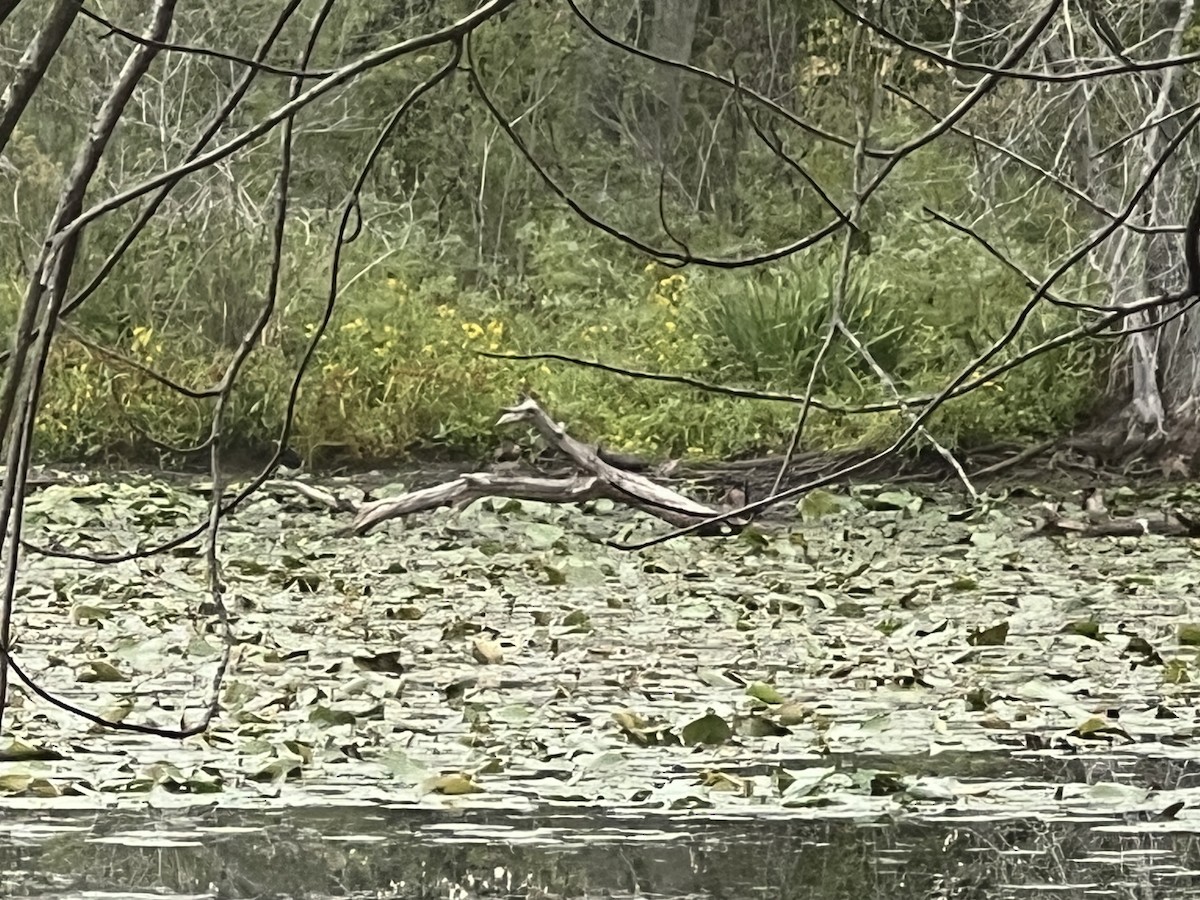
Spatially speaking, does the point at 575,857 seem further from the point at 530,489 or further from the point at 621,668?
the point at 530,489

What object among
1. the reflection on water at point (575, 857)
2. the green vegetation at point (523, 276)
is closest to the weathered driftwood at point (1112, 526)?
the green vegetation at point (523, 276)

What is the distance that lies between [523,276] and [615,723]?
822 centimetres

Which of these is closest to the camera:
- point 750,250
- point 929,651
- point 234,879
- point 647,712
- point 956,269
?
point 234,879

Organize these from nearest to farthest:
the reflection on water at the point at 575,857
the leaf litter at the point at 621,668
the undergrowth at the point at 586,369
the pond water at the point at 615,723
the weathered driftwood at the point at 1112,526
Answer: the reflection on water at the point at 575,857
the pond water at the point at 615,723
the leaf litter at the point at 621,668
the weathered driftwood at the point at 1112,526
the undergrowth at the point at 586,369

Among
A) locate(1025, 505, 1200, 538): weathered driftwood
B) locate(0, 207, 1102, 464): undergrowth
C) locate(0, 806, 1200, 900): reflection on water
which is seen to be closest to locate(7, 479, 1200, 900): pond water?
locate(0, 806, 1200, 900): reflection on water

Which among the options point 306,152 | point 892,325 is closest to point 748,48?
point 306,152

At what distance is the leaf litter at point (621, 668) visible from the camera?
379 cm

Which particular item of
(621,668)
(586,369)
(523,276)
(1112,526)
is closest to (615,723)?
(621,668)

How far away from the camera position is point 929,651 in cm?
519

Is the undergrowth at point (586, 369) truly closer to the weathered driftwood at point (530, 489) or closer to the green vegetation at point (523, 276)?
the green vegetation at point (523, 276)

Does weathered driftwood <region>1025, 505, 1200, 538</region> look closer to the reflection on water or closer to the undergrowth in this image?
the undergrowth

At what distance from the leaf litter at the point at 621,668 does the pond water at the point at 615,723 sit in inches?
0.5

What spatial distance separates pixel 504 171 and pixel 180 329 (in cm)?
273

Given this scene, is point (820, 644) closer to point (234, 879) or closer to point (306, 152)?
point (234, 879)
